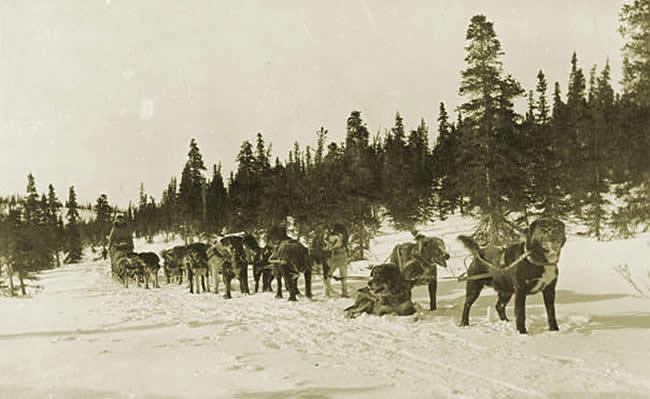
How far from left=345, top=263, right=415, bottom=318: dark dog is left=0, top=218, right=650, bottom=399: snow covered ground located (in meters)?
0.34

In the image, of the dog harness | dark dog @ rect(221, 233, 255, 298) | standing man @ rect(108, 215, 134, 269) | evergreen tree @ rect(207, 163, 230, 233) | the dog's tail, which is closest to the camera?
the dog harness

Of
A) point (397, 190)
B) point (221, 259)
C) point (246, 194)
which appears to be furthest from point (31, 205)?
point (221, 259)

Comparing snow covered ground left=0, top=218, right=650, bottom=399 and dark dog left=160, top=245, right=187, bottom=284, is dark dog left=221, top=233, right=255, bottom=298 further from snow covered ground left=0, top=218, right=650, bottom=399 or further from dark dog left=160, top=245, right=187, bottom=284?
dark dog left=160, top=245, right=187, bottom=284

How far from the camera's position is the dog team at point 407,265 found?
7.28m

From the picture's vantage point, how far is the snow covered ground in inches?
189

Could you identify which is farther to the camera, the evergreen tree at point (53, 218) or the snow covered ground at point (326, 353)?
the evergreen tree at point (53, 218)

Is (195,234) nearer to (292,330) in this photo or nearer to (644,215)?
(644,215)

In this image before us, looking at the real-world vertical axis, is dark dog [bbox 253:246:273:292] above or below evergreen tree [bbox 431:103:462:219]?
below

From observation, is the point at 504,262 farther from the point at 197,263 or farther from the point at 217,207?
the point at 217,207

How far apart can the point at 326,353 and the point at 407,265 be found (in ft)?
13.5

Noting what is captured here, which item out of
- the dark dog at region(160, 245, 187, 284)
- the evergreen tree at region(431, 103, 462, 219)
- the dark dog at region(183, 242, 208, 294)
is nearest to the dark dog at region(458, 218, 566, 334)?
the dark dog at region(183, 242, 208, 294)

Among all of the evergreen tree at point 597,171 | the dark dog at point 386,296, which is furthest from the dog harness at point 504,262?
the evergreen tree at point 597,171

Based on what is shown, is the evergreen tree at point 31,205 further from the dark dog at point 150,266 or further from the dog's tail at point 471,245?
the dog's tail at point 471,245

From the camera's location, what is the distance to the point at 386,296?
29.7ft
